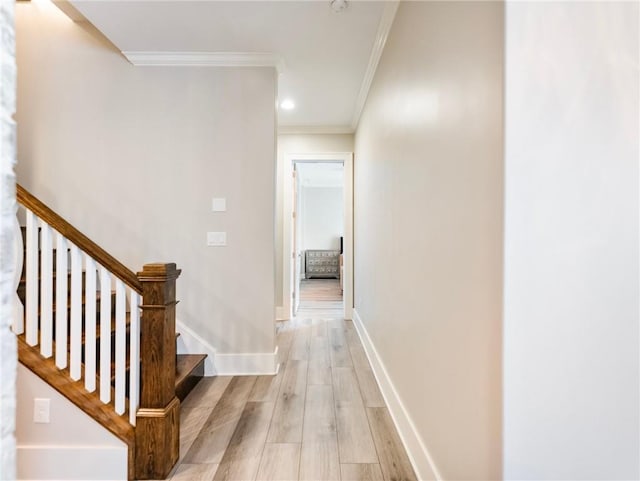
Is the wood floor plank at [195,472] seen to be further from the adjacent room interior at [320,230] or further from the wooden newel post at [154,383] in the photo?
the adjacent room interior at [320,230]

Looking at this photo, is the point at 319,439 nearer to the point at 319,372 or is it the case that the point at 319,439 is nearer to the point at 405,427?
the point at 405,427

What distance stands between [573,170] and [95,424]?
2.07 meters

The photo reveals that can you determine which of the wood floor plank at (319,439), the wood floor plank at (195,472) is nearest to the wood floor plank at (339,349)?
the wood floor plank at (319,439)

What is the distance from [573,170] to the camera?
32.9 inches

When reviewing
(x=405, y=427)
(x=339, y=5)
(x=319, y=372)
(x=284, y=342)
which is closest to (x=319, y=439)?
(x=405, y=427)

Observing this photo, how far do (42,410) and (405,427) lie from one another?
175cm

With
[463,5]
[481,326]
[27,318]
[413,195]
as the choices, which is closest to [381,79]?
[413,195]

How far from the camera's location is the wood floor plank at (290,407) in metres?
1.82

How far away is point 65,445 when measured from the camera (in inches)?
58.7

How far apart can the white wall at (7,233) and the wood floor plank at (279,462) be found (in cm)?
133

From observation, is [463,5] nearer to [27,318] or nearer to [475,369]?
[475,369]

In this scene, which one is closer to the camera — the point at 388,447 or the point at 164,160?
the point at 388,447

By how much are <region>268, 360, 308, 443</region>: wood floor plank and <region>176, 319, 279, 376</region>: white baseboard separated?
7.9 inches

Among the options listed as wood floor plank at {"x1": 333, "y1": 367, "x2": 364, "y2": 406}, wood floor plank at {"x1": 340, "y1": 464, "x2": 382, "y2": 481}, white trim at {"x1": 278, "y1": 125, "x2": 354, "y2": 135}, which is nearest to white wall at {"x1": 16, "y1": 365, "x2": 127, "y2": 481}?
wood floor plank at {"x1": 340, "y1": 464, "x2": 382, "y2": 481}
